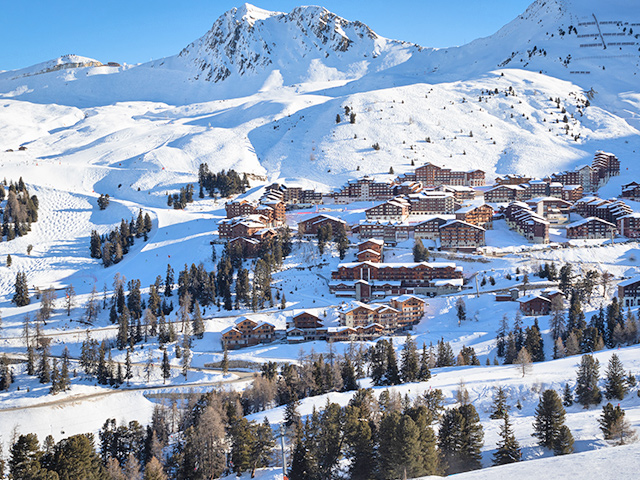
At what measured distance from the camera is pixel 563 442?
32500 millimetres

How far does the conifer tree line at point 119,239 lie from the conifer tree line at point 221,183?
14.1m

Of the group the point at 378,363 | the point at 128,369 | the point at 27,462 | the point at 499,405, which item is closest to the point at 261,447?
the point at 27,462

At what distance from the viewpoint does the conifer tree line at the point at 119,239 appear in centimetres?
8506

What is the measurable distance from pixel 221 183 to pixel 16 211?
29.7 metres

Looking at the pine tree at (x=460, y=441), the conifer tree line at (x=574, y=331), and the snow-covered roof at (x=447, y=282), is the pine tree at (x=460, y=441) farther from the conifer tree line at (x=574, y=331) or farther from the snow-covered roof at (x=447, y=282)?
the snow-covered roof at (x=447, y=282)

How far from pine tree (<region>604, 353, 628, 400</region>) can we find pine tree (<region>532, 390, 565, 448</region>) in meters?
8.18

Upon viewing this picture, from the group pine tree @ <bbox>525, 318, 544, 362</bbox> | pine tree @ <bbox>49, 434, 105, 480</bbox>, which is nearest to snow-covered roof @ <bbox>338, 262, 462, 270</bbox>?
pine tree @ <bbox>525, 318, 544, 362</bbox>

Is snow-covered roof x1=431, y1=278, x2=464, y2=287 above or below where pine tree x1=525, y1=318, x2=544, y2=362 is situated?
above

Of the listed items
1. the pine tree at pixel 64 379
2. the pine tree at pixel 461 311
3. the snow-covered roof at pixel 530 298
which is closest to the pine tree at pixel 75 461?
the pine tree at pixel 64 379

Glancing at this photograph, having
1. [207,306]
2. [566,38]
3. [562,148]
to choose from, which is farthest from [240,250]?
[566,38]

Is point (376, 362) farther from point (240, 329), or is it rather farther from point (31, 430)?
point (31, 430)

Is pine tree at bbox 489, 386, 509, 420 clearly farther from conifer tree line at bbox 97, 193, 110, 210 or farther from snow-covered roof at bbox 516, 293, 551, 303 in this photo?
conifer tree line at bbox 97, 193, 110, 210

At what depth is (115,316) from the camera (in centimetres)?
7031

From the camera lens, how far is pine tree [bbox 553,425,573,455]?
32.4m
